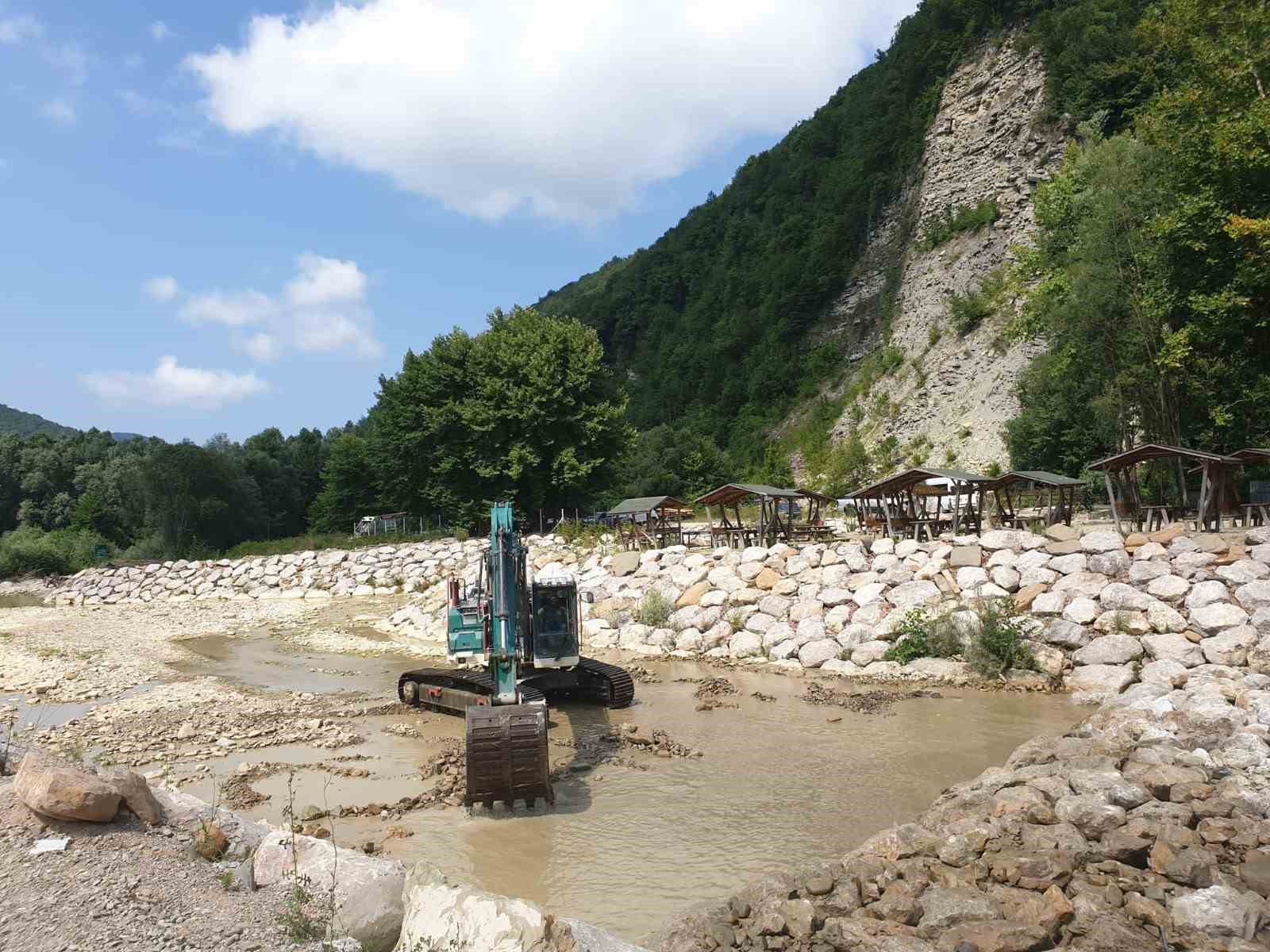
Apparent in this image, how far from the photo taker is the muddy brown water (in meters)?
7.66

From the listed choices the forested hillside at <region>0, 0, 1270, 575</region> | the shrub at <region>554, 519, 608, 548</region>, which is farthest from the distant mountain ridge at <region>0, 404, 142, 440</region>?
the shrub at <region>554, 519, 608, 548</region>

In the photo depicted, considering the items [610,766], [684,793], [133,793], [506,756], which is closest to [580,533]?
[610,766]

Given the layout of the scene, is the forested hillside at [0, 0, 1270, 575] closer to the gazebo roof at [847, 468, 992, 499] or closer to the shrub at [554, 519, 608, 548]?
the shrub at [554, 519, 608, 548]

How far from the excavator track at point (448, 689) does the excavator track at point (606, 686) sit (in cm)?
90

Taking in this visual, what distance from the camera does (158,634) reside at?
25.5 m

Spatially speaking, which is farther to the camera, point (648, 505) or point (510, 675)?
point (648, 505)

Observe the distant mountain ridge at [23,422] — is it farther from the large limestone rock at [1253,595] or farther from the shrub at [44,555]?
the large limestone rock at [1253,595]

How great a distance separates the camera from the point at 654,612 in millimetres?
20594

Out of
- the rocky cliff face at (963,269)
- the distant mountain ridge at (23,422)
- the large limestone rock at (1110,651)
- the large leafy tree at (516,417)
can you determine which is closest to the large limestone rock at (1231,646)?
the large limestone rock at (1110,651)

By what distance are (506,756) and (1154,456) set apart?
17.8 metres

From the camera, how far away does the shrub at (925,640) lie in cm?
1609

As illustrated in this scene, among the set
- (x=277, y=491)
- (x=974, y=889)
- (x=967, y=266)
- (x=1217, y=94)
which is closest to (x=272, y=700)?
(x=974, y=889)

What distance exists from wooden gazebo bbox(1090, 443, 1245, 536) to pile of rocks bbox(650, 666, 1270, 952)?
11244mm

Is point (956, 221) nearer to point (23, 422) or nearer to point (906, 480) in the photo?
point (906, 480)
